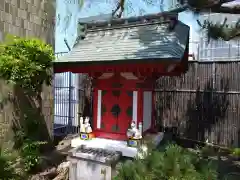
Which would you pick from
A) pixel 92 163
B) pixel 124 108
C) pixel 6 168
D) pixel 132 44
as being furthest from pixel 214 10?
pixel 6 168

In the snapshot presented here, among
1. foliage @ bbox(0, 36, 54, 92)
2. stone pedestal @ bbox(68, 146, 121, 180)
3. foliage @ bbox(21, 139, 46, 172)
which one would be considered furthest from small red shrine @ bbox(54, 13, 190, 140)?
foliage @ bbox(21, 139, 46, 172)

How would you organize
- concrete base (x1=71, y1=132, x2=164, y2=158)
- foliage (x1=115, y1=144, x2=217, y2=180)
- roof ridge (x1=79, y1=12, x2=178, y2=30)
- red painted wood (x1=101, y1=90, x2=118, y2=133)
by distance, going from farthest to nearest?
1. red painted wood (x1=101, y1=90, x2=118, y2=133)
2. roof ridge (x1=79, y1=12, x2=178, y2=30)
3. concrete base (x1=71, y1=132, x2=164, y2=158)
4. foliage (x1=115, y1=144, x2=217, y2=180)

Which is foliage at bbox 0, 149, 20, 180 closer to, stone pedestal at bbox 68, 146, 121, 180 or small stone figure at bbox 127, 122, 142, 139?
stone pedestal at bbox 68, 146, 121, 180

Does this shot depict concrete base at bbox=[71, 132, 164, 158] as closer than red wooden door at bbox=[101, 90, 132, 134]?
Yes

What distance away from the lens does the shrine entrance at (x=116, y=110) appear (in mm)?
5189

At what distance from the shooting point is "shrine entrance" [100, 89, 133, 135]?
17.0ft

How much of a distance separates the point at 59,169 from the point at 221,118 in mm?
5085

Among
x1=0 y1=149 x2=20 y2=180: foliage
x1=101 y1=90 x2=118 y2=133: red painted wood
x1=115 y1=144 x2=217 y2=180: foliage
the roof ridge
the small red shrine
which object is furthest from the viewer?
x1=101 y1=90 x2=118 y2=133: red painted wood

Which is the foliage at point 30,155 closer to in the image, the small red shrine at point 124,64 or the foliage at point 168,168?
the small red shrine at point 124,64

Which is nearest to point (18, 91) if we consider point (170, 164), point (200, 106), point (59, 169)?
point (59, 169)


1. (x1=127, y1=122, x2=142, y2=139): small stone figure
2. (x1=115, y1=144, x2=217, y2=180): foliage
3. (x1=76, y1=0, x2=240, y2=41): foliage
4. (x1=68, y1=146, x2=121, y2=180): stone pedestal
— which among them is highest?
(x1=76, y1=0, x2=240, y2=41): foliage

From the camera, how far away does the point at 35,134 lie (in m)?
5.80

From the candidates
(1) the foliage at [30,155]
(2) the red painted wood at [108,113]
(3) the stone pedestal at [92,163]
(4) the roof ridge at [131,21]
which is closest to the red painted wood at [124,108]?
(2) the red painted wood at [108,113]

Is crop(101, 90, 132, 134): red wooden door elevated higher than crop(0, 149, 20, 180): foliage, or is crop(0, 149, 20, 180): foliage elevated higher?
crop(101, 90, 132, 134): red wooden door
